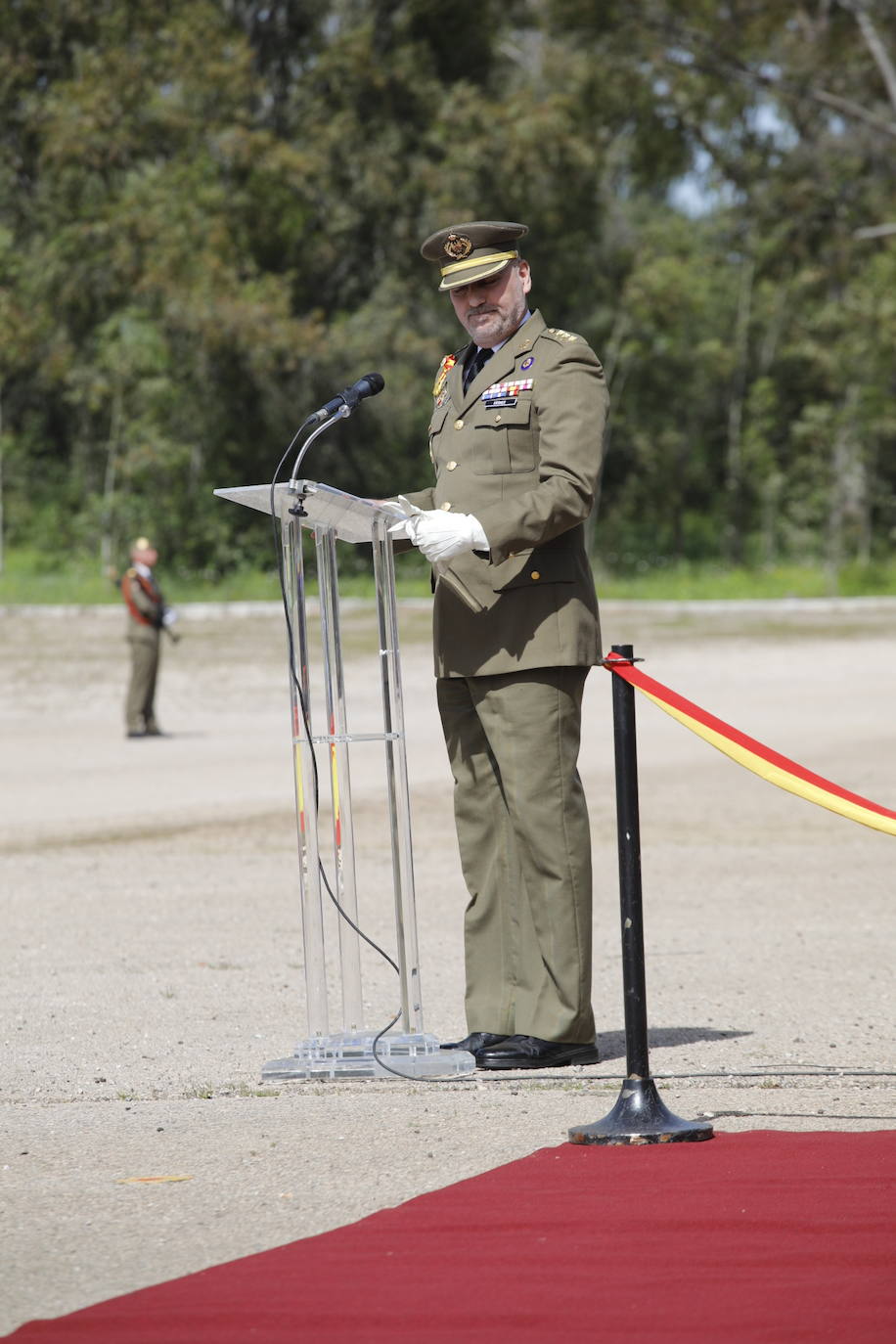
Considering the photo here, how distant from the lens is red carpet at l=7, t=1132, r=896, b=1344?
304cm

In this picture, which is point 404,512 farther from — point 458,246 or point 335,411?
point 458,246

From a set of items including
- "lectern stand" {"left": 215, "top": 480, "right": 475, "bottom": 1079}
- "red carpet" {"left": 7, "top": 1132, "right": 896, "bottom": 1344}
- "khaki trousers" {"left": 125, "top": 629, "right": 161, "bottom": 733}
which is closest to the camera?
"red carpet" {"left": 7, "top": 1132, "right": 896, "bottom": 1344}

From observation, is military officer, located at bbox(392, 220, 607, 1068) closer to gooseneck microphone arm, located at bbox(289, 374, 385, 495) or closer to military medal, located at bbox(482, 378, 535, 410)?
military medal, located at bbox(482, 378, 535, 410)

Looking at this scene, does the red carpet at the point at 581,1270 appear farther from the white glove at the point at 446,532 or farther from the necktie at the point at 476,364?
the necktie at the point at 476,364

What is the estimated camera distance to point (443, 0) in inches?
1794

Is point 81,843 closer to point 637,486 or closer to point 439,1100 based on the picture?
point 439,1100

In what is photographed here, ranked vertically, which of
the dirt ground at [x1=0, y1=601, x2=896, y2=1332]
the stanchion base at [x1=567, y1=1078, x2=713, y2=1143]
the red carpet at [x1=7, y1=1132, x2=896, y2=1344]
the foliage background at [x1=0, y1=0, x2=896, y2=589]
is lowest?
the dirt ground at [x1=0, y1=601, x2=896, y2=1332]

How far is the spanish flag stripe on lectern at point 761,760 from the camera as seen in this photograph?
181 inches

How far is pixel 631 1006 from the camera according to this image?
14.8 feet

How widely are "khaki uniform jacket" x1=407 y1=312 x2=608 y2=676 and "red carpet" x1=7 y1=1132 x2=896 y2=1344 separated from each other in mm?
1553

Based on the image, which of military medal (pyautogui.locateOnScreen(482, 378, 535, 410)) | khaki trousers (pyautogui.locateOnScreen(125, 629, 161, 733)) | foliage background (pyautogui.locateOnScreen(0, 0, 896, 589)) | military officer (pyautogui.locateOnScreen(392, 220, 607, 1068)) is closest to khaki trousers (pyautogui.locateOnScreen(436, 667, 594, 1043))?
military officer (pyautogui.locateOnScreen(392, 220, 607, 1068))

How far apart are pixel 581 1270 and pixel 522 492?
2364 mm

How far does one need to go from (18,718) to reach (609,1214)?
19416mm

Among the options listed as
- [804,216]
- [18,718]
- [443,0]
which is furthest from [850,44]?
[18,718]
